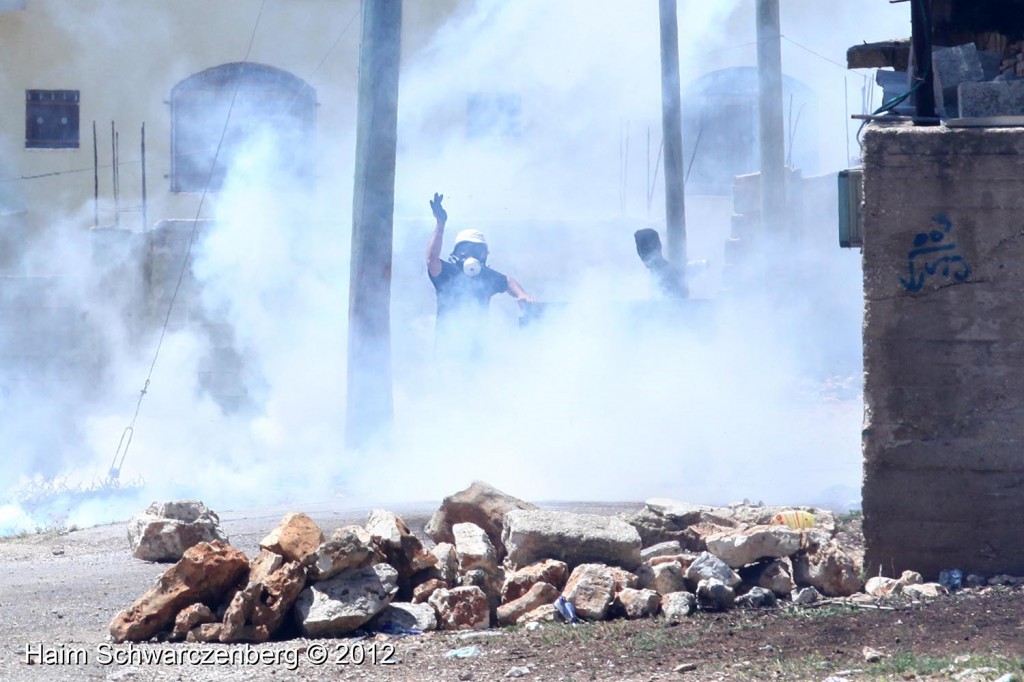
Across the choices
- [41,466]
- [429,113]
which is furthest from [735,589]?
[429,113]

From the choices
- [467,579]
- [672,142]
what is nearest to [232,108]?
[672,142]

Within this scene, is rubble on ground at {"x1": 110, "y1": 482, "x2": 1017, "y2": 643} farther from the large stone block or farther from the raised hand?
the raised hand

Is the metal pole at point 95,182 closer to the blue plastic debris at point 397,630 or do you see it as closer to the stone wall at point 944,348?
the blue plastic debris at point 397,630

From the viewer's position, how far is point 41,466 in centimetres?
1411

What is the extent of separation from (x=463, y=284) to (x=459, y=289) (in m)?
0.05

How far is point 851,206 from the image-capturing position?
19.6ft

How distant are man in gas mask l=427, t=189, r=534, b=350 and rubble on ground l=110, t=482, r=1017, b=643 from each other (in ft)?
16.9

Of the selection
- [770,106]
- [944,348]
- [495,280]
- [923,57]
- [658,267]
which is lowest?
[944,348]

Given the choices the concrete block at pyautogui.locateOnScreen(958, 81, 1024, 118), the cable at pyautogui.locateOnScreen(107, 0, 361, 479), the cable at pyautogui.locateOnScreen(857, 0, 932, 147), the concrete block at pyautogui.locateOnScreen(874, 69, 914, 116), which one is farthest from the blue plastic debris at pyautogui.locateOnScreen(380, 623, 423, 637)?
the cable at pyautogui.locateOnScreen(107, 0, 361, 479)

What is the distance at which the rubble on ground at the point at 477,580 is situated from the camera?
4.91 metres

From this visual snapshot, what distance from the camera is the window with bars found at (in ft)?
58.3

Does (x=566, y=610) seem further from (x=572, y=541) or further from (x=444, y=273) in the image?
(x=444, y=273)

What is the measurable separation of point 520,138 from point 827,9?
5109mm

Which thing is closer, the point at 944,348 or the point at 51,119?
the point at 944,348
